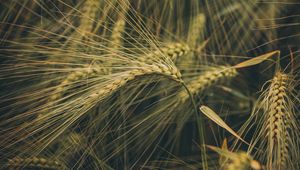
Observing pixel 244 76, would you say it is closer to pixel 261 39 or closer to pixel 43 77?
pixel 261 39

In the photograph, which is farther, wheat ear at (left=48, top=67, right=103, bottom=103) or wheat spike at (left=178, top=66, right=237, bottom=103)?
wheat spike at (left=178, top=66, right=237, bottom=103)

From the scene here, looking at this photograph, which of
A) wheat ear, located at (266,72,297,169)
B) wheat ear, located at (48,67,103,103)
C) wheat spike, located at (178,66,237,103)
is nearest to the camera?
wheat ear, located at (266,72,297,169)

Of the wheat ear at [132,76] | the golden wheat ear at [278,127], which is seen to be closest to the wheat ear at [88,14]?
the wheat ear at [132,76]

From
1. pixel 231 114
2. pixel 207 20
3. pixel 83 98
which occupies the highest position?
pixel 207 20

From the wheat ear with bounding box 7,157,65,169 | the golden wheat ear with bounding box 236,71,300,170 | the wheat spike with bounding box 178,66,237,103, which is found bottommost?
the wheat ear with bounding box 7,157,65,169

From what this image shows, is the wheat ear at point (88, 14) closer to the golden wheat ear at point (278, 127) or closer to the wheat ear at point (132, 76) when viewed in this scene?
the wheat ear at point (132, 76)

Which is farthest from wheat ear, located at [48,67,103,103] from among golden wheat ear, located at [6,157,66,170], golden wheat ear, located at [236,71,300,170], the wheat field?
golden wheat ear, located at [236,71,300,170]

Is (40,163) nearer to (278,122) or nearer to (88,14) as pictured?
(88,14)

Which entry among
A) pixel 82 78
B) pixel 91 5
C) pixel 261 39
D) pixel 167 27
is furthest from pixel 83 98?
pixel 261 39

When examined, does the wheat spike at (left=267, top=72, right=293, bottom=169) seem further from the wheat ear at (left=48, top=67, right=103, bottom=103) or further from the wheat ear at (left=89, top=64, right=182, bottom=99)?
the wheat ear at (left=48, top=67, right=103, bottom=103)
